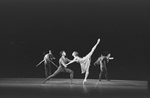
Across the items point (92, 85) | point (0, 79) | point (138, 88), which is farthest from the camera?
point (0, 79)

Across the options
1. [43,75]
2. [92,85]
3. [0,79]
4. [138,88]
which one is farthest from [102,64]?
[0,79]

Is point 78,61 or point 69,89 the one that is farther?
point 78,61

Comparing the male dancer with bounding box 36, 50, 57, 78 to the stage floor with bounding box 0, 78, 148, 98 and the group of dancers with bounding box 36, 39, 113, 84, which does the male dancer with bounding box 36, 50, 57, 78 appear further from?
the stage floor with bounding box 0, 78, 148, 98

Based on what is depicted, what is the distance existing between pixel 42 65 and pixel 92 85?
3094mm

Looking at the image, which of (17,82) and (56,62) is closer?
(17,82)

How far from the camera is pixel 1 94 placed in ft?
36.1

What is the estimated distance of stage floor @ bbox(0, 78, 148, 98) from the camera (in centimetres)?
1084

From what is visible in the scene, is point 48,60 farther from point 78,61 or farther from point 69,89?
point 69,89

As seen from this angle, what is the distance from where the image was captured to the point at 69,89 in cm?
1216

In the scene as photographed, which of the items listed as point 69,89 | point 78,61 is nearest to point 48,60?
point 78,61

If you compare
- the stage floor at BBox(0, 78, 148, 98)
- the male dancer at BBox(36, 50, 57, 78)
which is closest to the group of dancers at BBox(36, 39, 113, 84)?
the male dancer at BBox(36, 50, 57, 78)

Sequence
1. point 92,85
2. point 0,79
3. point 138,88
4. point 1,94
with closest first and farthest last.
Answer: point 1,94 < point 138,88 < point 92,85 < point 0,79

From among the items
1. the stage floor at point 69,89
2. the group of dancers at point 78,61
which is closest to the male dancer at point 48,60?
the group of dancers at point 78,61

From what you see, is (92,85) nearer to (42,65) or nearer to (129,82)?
(129,82)
